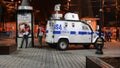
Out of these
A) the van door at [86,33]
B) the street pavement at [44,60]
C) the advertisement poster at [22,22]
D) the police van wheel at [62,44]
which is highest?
the advertisement poster at [22,22]

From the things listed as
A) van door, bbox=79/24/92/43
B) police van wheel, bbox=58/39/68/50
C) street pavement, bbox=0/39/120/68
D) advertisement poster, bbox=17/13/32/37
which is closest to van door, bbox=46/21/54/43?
police van wheel, bbox=58/39/68/50

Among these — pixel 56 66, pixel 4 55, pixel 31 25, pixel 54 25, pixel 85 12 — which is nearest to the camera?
pixel 56 66

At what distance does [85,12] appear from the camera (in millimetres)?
63312

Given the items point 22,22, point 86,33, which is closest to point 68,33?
point 86,33

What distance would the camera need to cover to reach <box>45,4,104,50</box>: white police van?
27.1 m

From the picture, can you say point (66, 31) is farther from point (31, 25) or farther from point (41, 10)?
point (41, 10)

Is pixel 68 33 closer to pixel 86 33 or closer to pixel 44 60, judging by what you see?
pixel 86 33

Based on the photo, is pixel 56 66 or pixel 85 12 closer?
pixel 56 66

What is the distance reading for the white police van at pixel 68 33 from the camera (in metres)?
27.1

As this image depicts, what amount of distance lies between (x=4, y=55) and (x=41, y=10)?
44105mm

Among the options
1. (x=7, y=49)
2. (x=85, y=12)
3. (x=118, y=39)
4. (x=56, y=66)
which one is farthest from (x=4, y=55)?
(x=85, y=12)

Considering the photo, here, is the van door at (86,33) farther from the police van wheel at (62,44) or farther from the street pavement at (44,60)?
the street pavement at (44,60)

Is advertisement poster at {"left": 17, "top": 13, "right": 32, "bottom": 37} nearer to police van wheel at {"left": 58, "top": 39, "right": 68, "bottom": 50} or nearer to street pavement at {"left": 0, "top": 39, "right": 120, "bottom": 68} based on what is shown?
police van wheel at {"left": 58, "top": 39, "right": 68, "bottom": 50}

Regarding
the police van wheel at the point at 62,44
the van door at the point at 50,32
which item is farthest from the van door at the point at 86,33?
the van door at the point at 50,32
